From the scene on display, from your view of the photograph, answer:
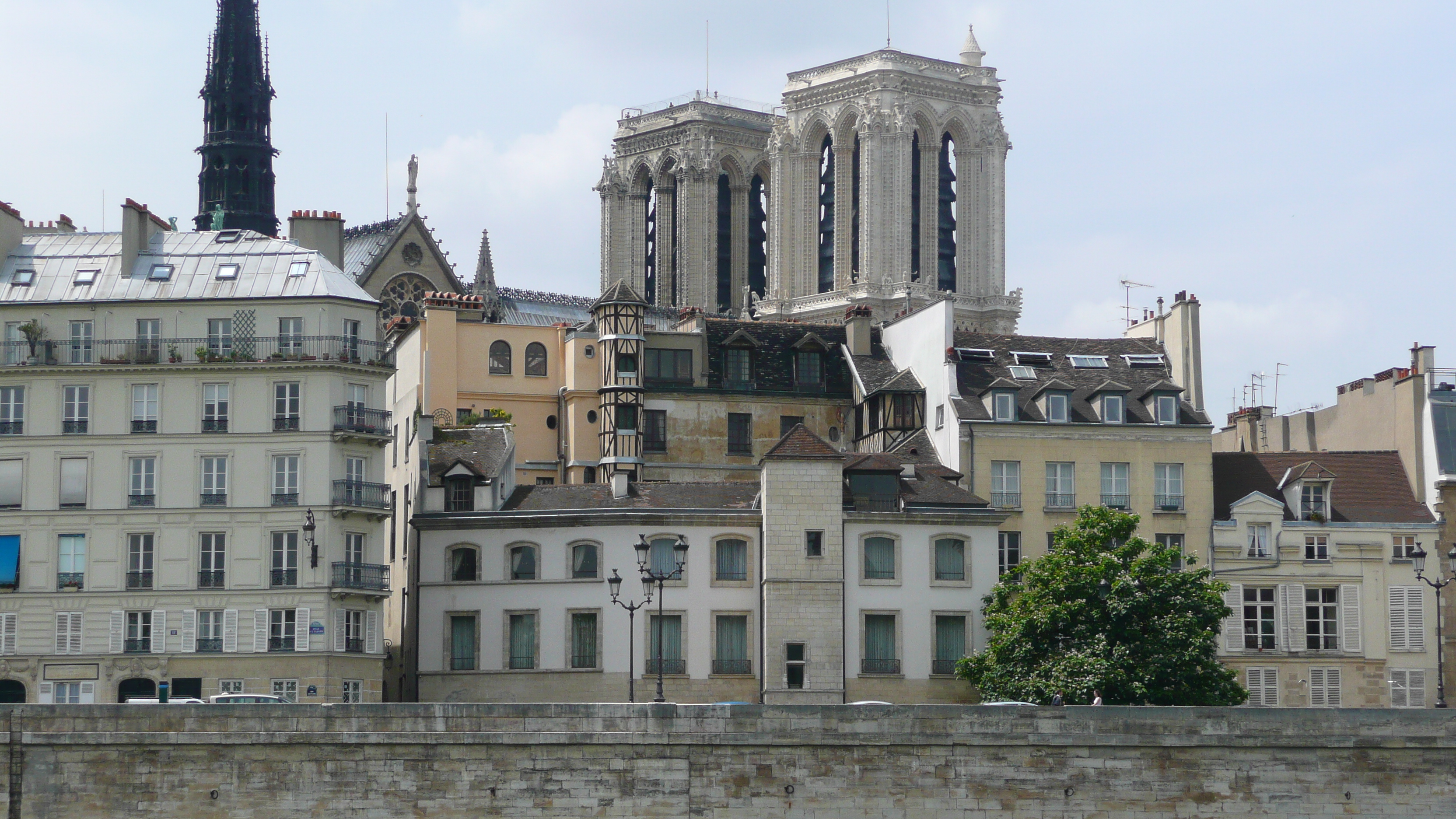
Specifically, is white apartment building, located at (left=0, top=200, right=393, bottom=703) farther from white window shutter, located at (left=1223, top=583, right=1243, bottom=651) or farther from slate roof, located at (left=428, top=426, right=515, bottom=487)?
white window shutter, located at (left=1223, top=583, right=1243, bottom=651)

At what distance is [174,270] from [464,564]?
11.2 m

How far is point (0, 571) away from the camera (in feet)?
209

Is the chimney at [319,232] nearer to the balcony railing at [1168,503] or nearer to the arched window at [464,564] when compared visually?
the arched window at [464,564]

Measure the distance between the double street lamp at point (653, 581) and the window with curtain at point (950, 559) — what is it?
22.9 feet

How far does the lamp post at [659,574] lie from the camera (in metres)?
56.4

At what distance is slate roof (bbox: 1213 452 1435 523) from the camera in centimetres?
7306

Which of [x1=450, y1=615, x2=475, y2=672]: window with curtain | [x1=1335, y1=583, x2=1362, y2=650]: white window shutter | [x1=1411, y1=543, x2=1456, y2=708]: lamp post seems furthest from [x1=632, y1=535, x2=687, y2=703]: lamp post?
[x1=1335, y1=583, x2=1362, y2=650]: white window shutter

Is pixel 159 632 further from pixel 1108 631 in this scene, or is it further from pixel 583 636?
pixel 1108 631

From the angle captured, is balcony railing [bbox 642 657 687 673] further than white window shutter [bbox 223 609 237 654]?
Yes

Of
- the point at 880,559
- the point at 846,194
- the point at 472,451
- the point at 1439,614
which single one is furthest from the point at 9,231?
the point at 846,194

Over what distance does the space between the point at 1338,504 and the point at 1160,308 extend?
12730 millimetres

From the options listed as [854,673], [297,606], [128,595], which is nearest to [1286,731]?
[854,673]

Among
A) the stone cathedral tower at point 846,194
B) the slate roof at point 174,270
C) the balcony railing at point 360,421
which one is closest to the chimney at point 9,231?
the slate roof at point 174,270

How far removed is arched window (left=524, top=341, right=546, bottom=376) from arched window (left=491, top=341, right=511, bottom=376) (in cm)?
12
